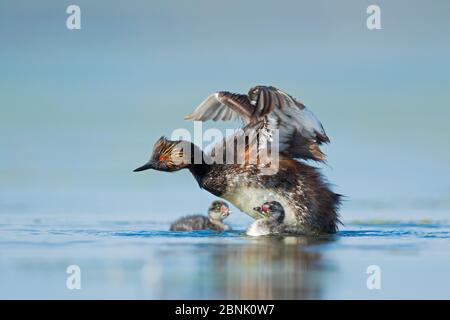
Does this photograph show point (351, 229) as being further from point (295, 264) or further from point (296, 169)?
point (295, 264)

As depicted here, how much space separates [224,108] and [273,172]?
Result: 2.96 feet

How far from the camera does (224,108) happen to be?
9.30m

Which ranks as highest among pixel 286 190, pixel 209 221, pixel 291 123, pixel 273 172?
pixel 291 123

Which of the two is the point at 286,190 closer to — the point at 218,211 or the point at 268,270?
the point at 218,211

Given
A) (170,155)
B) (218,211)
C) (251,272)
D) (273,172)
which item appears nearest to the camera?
(251,272)

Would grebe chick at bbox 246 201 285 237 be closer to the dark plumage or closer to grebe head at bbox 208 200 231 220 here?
the dark plumage

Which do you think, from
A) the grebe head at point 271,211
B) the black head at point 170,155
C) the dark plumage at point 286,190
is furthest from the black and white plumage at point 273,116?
the grebe head at point 271,211

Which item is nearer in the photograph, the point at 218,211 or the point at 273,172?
the point at 273,172

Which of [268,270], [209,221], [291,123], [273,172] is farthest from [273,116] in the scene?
[268,270]

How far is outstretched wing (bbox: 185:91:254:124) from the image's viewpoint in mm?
8883

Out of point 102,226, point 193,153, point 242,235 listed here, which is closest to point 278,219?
point 242,235

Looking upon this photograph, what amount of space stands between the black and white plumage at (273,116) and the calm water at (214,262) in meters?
0.79

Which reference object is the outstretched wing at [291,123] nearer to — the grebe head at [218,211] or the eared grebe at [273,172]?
the eared grebe at [273,172]

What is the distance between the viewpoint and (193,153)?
898cm
